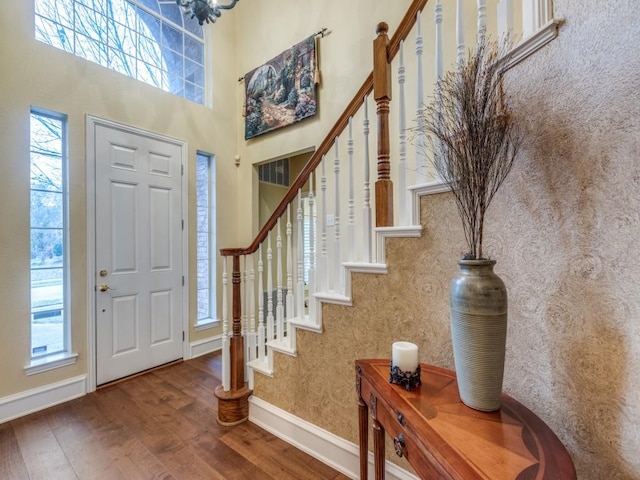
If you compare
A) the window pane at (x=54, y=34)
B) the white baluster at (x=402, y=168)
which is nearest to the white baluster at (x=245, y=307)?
the white baluster at (x=402, y=168)

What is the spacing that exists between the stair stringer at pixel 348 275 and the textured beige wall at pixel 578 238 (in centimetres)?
11

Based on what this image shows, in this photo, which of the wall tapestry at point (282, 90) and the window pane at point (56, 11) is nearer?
the window pane at point (56, 11)

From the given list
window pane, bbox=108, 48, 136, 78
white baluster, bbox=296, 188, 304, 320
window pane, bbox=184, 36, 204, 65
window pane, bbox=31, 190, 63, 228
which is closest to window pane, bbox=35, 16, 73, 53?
window pane, bbox=108, 48, 136, 78

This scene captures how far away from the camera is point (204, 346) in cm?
340

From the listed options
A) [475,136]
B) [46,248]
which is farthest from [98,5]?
[475,136]

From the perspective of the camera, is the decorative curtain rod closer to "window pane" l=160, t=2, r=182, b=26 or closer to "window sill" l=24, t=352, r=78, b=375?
"window pane" l=160, t=2, r=182, b=26

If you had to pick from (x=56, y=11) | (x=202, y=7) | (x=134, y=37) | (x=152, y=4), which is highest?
(x=152, y=4)

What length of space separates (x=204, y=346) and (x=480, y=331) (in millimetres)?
3283

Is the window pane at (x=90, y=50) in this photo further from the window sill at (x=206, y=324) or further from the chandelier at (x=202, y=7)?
the window sill at (x=206, y=324)

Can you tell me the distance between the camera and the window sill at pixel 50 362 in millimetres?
2293

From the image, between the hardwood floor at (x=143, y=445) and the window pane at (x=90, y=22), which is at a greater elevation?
the window pane at (x=90, y=22)

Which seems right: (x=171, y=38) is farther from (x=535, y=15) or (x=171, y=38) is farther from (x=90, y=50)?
(x=535, y=15)

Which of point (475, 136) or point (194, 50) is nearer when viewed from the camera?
point (475, 136)

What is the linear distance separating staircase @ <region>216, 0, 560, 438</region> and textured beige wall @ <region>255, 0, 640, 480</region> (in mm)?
A: 150
